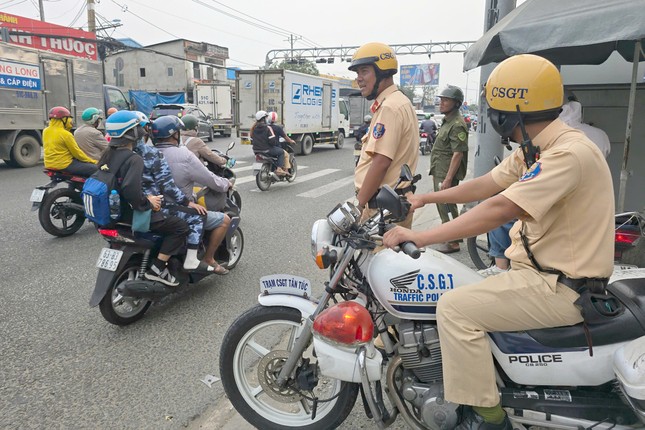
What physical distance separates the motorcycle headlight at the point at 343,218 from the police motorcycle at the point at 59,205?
5496 millimetres

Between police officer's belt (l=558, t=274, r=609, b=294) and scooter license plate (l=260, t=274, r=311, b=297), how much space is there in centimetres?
123

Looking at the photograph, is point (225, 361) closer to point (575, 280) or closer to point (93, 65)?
point (575, 280)

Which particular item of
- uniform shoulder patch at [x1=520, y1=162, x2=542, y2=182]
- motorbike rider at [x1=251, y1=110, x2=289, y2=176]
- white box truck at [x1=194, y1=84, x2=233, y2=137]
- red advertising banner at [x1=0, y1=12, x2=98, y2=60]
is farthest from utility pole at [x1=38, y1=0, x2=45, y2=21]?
uniform shoulder patch at [x1=520, y1=162, x2=542, y2=182]

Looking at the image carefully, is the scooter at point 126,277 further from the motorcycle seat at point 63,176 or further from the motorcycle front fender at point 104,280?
the motorcycle seat at point 63,176

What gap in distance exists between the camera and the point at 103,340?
3611 mm

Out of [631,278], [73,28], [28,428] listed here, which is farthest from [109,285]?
[73,28]

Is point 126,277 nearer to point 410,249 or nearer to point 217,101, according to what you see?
point 410,249

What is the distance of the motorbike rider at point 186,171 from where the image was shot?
441 cm

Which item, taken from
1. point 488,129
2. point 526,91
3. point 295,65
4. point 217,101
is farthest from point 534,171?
point 295,65

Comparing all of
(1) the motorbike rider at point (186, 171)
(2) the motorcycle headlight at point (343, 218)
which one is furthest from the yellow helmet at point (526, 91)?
(1) the motorbike rider at point (186, 171)

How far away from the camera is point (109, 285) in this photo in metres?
3.64

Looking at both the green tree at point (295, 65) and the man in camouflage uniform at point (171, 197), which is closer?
the man in camouflage uniform at point (171, 197)

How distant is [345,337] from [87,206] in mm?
2639

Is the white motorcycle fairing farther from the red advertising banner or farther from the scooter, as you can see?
the red advertising banner
